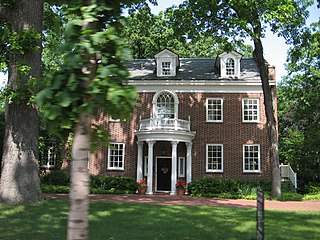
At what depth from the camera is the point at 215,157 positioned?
24953 mm

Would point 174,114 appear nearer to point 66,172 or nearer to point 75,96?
point 66,172

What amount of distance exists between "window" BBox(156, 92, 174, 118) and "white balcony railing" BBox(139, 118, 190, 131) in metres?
1.39

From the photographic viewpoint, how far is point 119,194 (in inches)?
875

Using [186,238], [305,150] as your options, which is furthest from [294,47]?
[186,238]

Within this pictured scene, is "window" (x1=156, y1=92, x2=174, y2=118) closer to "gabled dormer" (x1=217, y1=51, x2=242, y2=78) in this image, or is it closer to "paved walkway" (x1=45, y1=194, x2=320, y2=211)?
"gabled dormer" (x1=217, y1=51, x2=242, y2=78)

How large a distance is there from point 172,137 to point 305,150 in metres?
9.80

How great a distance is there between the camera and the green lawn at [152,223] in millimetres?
8828

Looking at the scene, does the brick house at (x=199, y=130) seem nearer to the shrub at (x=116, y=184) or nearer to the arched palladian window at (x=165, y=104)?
the arched palladian window at (x=165, y=104)

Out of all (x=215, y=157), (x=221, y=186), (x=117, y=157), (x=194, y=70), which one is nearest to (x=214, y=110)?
(x=215, y=157)

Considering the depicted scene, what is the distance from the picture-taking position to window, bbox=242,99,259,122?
82.6ft

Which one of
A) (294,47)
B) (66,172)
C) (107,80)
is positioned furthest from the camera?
(66,172)

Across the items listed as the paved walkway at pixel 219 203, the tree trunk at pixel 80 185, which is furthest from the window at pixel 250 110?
the tree trunk at pixel 80 185

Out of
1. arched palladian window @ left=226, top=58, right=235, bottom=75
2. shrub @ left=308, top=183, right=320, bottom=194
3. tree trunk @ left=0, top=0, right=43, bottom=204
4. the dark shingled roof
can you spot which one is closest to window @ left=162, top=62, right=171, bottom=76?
the dark shingled roof

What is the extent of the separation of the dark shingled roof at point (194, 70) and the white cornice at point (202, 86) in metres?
0.40
